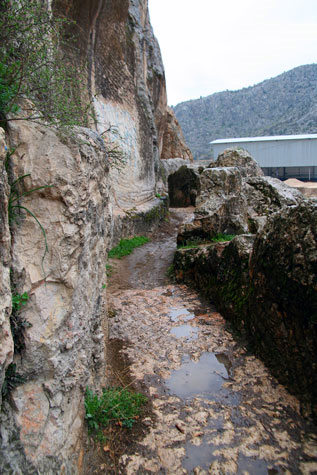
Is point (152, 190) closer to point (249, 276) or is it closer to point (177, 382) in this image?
point (249, 276)

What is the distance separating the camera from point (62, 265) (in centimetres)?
236

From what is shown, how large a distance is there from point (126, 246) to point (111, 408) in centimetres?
562

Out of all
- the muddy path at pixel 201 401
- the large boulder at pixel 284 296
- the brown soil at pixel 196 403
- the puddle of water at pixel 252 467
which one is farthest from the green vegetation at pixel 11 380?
the large boulder at pixel 284 296

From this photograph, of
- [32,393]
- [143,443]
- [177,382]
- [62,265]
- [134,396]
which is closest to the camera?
[32,393]

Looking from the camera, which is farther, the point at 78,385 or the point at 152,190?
the point at 152,190

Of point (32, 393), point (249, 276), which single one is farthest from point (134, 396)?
point (249, 276)

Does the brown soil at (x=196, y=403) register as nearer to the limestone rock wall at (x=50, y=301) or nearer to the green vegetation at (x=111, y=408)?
the green vegetation at (x=111, y=408)

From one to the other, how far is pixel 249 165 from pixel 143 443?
10.5m

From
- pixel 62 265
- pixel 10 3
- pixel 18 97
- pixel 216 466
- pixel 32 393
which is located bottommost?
pixel 216 466

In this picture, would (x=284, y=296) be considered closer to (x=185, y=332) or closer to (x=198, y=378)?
(x=198, y=378)

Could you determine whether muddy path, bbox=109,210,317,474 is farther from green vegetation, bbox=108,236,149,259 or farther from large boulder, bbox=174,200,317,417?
green vegetation, bbox=108,236,149,259

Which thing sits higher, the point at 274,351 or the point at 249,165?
the point at 249,165

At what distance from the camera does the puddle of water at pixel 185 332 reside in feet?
14.4

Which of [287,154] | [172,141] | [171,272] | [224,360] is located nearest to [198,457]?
[224,360]
